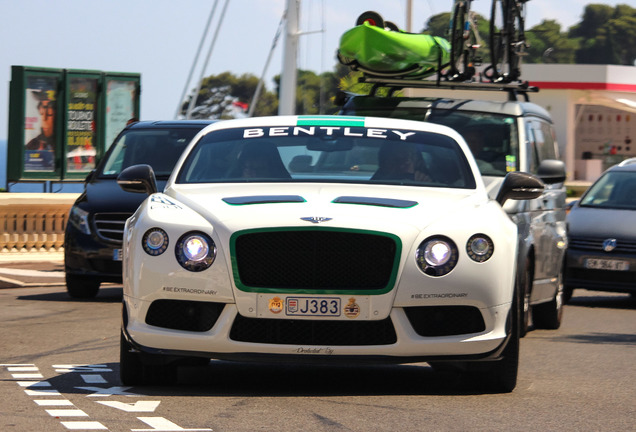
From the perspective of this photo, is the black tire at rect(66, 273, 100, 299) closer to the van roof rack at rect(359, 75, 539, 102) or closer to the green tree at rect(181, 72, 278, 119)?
the van roof rack at rect(359, 75, 539, 102)

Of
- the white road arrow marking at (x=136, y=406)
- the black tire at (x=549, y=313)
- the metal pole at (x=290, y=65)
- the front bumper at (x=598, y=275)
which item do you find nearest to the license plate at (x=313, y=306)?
the white road arrow marking at (x=136, y=406)

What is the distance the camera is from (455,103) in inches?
493

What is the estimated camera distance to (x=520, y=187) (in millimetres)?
8664

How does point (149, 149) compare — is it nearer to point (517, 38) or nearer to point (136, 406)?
point (517, 38)

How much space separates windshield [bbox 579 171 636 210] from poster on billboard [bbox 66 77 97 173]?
37.8 ft

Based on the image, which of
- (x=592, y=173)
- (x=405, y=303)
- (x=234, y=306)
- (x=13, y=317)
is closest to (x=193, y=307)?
(x=234, y=306)

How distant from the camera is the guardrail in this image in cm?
1989

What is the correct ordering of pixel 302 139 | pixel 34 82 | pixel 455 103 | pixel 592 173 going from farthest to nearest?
1. pixel 592 173
2. pixel 34 82
3. pixel 455 103
4. pixel 302 139

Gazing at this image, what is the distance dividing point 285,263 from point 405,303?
0.66 meters

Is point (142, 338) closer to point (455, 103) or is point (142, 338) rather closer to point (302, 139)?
point (302, 139)

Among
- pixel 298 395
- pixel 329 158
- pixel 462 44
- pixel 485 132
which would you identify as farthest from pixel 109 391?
pixel 462 44

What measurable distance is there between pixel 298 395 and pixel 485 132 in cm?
506

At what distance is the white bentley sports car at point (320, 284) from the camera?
24.1 ft

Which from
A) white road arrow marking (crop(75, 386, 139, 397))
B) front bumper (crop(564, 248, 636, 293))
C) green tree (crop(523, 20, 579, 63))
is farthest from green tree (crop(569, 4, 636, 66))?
white road arrow marking (crop(75, 386, 139, 397))
